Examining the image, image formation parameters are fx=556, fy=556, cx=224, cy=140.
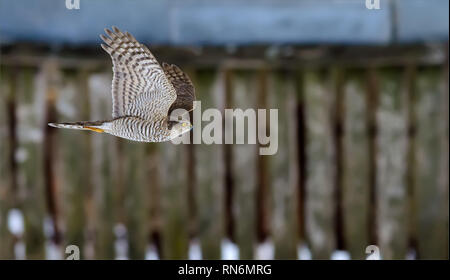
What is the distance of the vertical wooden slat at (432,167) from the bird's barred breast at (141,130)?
1.21m

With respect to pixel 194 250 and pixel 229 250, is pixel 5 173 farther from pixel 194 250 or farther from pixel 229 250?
pixel 229 250

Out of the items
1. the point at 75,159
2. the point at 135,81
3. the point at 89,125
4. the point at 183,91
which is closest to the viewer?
the point at 89,125

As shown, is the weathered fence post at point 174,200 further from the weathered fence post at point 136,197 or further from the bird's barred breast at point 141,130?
the bird's barred breast at point 141,130

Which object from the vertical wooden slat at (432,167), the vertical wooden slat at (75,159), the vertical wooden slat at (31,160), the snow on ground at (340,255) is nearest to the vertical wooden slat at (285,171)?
the snow on ground at (340,255)

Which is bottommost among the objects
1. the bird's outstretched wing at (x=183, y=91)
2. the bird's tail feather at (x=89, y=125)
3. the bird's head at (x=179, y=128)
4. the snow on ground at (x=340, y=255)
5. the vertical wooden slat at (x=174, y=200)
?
the snow on ground at (x=340, y=255)

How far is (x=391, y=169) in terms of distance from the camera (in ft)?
5.79

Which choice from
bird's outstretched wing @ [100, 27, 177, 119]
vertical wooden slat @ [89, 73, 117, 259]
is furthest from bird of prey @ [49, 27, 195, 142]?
vertical wooden slat @ [89, 73, 117, 259]

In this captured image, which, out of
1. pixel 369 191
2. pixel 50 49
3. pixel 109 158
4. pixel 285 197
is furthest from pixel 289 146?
pixel 50 49

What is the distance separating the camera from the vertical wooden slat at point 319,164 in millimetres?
1714

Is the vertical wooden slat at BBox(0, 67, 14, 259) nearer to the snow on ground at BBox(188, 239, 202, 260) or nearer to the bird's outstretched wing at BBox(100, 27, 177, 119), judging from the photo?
the snow on ground at BBox(188, 239, 202, 260)

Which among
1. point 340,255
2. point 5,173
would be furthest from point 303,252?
point 5,173

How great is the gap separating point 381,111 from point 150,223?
2.64 feet

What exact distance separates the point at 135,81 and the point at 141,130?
0.10 metres
